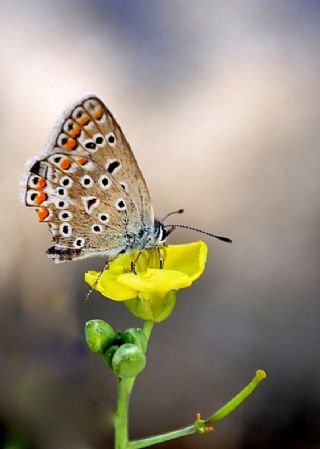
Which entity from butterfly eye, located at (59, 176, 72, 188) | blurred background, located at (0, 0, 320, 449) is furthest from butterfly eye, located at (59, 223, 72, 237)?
blurred background, located at (0, 0, 320, 449)

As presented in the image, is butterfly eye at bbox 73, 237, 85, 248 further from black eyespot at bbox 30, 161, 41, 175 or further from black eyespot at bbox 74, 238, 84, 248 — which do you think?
black eyespot at bbox 30, 161, 41, 175

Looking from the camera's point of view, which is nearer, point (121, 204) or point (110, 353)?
point (110, 353)

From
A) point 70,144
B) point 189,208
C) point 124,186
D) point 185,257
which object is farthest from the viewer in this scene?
point 189,208

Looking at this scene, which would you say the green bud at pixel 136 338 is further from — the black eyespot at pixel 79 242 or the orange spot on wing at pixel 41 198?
the orange spot on wing at pixel 41 198

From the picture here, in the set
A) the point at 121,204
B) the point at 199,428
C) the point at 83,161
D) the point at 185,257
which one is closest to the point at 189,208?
the point at 185,257

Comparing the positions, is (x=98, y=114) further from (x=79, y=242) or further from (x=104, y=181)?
(x=79, y=242)

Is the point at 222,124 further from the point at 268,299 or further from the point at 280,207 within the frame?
the point at 268,299

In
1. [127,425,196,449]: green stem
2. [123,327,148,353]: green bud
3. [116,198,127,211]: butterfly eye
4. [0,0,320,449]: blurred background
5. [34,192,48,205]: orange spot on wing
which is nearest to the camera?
[127,425,196,449]: green stem
